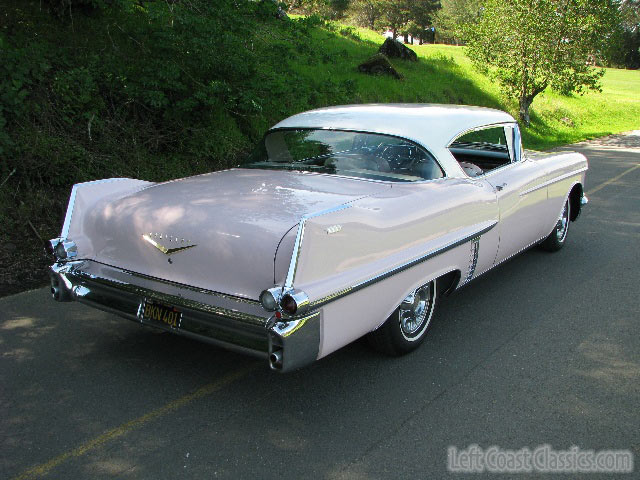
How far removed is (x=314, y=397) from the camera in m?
3.55

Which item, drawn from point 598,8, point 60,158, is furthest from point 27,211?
point 598,8

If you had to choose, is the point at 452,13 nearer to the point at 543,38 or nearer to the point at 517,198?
the point at 543,38

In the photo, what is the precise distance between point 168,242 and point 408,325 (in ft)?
5.38

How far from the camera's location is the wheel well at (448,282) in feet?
14.3

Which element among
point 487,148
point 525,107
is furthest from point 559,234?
point 525,107

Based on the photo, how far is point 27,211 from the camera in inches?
255

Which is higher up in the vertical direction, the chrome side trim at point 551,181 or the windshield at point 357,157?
the windshield at point 357,157

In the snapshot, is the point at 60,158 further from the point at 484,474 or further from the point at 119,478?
the point at 484,474

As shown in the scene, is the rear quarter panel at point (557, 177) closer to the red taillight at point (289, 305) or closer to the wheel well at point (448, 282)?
the wheel well at point (448, 282)

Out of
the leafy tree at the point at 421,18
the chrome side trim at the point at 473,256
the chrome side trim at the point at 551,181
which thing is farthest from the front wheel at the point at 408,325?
the leafy tree at the point at 421,18

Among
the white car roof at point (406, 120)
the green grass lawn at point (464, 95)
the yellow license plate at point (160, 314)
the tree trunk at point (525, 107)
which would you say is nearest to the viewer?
the yellow license plate at point (160, 314)

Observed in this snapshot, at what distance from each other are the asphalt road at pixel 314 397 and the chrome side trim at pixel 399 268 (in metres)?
0.66

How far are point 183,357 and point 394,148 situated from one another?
2.07m

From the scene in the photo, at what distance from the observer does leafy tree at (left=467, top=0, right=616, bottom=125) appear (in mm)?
17719
